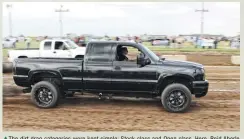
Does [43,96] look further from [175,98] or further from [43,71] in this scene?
[175,98]

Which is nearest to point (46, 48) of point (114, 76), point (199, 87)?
point (114, 76)

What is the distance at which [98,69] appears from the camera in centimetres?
785

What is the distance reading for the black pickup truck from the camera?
7715mm

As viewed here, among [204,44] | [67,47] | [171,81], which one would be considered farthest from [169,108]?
[204,44]

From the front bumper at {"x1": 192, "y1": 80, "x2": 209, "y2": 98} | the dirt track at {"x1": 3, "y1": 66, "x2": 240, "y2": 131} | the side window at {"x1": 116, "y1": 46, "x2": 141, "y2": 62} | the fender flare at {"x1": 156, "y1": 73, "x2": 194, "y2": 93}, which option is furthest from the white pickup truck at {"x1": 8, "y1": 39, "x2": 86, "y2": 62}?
the front bumper at {"x1": 192, "y1": 80, "x2": 209, "y2": 98}

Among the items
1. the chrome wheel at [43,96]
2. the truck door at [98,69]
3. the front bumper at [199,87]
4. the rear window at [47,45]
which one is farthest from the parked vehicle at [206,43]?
the chrome wheel at [43,96]

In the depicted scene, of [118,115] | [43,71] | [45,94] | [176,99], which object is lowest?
[118,115]

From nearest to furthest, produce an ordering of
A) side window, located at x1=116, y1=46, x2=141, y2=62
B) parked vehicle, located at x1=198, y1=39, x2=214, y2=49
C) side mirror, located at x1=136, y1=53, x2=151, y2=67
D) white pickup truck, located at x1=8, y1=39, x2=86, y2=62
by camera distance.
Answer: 1. side mirror, located at x1=136, y1=53, x2=151, y2=67
2. side window, located at x1=116, y1=46, x2=141, y2=62
3. white pickup truck, located at x1=8, y1=39, x2=86, y2=62
4. parked vehicle, located at x1=198, y1=39, x2=214, y2=49

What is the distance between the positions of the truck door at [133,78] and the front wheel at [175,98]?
1.17 feet

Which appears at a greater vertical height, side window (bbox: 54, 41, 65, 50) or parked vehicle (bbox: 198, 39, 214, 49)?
parked vehicle (bbox: 198, 39, 214, 49)

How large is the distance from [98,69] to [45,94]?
139 cm

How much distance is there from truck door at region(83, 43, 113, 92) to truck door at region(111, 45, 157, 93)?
0.16 meters

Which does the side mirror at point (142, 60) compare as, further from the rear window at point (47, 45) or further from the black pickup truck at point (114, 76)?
the rear window at point (47, 45)

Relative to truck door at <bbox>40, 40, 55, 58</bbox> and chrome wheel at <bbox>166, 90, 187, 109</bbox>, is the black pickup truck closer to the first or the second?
chrome wheel at <bbox>166, 90, 187, 109</bbox>
